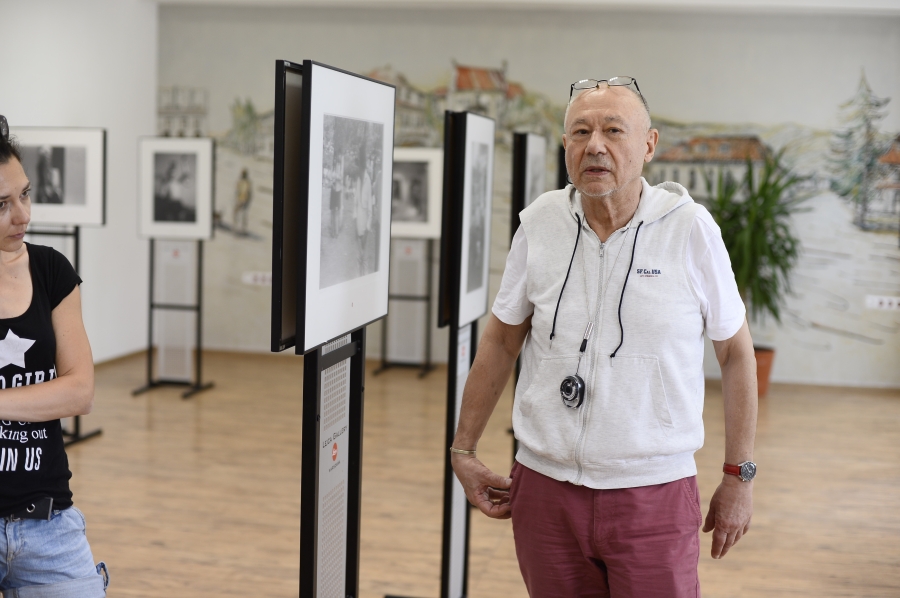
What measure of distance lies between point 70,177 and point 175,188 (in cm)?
119

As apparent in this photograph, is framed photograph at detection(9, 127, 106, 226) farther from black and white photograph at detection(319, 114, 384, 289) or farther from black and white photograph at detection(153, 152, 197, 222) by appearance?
black and white photograph at detection(319, 114, 384, 289)

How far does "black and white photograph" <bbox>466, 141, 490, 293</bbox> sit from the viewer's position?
10.9 ft

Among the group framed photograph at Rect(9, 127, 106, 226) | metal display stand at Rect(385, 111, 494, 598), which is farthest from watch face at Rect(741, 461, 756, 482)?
framed photograph at Rect(9, 127, 106, 226)

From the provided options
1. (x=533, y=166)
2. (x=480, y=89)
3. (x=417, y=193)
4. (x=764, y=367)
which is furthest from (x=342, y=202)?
(x=480, y=89)

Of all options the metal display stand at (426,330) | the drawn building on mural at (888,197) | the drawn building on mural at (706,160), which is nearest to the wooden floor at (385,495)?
the metal display stand at (426,330)

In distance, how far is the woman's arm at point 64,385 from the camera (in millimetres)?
1780

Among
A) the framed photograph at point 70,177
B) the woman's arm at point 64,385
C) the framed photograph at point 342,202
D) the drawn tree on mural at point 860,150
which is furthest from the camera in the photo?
the drawn tree on mural at point 860,150

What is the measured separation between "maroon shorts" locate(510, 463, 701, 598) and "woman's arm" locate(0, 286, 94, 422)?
3.22ft

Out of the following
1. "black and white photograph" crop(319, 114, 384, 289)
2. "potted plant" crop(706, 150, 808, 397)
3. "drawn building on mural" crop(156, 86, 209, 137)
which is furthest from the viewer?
"drawn building on mural" crop(156, 86, 209, 137)

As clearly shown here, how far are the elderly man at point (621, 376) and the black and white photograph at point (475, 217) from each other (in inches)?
44.4

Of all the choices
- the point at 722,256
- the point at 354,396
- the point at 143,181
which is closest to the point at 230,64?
the point at 143,181

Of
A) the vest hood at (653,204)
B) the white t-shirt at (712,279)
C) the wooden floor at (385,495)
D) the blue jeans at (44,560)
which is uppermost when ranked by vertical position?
the vest hood at (653,204)

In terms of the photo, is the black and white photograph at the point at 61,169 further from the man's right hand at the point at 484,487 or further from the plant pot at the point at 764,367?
the plant pot at the point at 764,367

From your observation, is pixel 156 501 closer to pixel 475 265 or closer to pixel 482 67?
pixel 475 265
